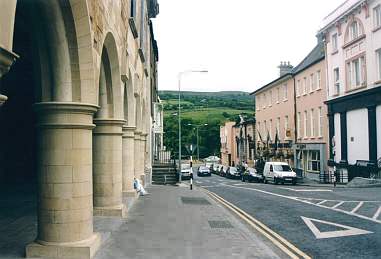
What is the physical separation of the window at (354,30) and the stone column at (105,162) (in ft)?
81.9

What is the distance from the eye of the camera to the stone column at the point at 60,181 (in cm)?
715

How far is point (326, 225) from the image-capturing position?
484 inches

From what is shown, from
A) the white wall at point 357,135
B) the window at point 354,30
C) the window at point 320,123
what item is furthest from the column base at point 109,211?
the window at point 320,123

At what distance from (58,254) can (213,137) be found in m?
100

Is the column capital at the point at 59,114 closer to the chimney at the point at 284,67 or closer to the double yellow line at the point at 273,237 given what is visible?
the double yellow line at the point at 273,237

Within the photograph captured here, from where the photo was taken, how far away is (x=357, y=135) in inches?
1211

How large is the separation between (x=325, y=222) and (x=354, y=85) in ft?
68.6

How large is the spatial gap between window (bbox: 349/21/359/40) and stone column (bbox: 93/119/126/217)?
25.0m

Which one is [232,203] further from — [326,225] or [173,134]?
[173,134]

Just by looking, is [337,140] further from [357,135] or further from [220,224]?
[220,224]

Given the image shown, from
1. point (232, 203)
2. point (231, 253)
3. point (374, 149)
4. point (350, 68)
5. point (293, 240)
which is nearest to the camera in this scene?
point (231, 253)

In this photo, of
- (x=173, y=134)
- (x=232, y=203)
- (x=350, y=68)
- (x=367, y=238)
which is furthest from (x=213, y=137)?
(x=367, y=238)

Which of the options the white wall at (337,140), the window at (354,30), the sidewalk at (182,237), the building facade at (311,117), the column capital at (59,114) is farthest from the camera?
the building facade at (311,117)

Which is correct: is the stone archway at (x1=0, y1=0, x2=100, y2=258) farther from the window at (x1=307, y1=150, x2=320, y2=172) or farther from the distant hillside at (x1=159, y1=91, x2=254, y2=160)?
the distant hillside at (x1=159, y1=91, x2=254, y2=160)
